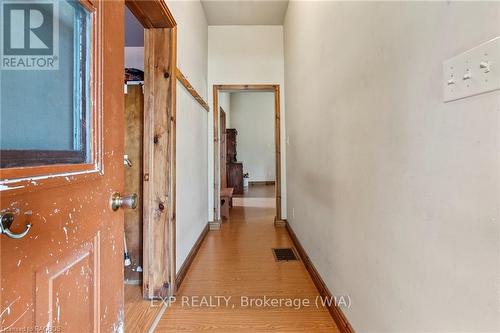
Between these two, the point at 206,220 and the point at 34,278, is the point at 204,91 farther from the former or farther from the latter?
the point at 34,278

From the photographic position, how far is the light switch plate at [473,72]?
1.90 ft

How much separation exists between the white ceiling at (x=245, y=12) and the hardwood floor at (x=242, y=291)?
9.75 ft

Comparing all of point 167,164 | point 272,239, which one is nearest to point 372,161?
point 167,164

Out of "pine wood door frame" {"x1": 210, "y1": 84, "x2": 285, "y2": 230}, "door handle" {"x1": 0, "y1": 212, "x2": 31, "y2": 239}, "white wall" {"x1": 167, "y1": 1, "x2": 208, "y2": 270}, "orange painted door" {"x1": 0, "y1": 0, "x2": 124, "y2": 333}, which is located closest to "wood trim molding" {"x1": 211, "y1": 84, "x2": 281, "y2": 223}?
"pine wood door frame" {"x1": 210, "y1": 84, "x2": 285, "y2": 230}

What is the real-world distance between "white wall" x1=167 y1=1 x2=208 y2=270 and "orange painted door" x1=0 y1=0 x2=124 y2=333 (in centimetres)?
133

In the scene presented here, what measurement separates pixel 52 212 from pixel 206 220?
312cm

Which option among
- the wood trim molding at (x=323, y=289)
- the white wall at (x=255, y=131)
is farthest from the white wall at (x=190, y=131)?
the white wall at (x=255, y=131)

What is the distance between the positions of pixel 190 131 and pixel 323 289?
1.83 meters

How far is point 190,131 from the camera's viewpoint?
2664 mm

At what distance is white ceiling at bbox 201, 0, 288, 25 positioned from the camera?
3.35m

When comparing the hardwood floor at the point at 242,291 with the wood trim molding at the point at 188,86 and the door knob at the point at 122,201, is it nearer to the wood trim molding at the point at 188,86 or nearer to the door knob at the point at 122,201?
the door knob at the point at 122,201

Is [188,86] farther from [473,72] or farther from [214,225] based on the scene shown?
[473,72]

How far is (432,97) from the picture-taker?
0.79 m

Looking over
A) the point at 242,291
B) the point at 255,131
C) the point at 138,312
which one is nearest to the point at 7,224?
the point at 138,312
